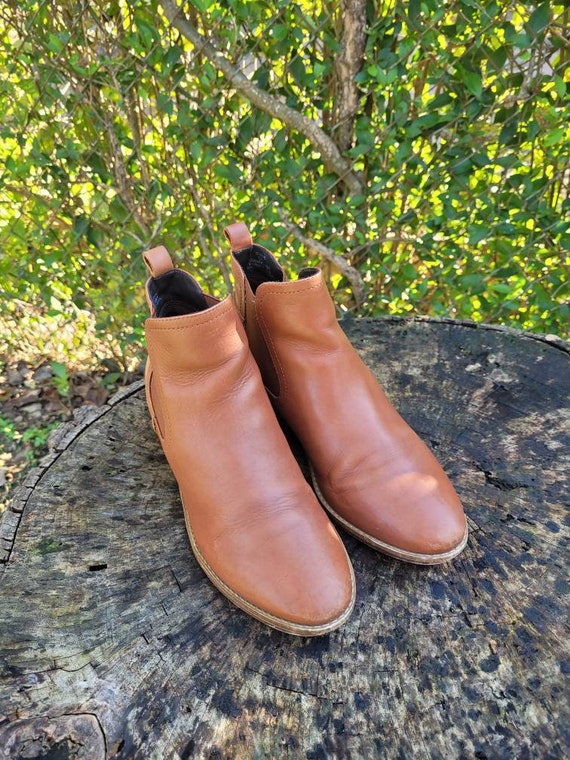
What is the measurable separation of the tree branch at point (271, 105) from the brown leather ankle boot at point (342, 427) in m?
0.78

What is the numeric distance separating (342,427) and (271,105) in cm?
120

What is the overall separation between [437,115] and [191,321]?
125 centimetres

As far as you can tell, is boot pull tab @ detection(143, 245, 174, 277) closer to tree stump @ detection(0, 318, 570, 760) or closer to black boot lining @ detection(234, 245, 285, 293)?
black boot lining @ detection(234, 245, 285, 293)

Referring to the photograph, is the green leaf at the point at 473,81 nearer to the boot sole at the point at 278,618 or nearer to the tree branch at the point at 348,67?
the tree branch at the point at 348,67

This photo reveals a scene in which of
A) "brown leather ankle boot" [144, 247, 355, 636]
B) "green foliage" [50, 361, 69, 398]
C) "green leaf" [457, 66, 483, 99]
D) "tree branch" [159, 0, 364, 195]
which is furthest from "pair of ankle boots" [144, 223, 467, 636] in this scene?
"green foliage" [50, 361, 69, 398]

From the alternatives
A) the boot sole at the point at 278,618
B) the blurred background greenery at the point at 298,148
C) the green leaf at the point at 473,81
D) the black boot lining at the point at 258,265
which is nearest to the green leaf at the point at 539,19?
the blurred background greenery at the point at 298,148

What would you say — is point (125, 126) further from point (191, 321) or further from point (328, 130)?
point (191, 321)

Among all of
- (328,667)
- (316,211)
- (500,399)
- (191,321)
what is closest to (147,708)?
(328,667)

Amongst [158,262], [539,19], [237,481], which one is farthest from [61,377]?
[539,19]

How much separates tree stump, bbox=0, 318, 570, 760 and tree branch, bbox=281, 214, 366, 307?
109cm

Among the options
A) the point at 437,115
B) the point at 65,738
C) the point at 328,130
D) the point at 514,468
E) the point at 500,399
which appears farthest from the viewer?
the point at 328,130

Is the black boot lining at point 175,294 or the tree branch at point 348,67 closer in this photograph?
the black boot lining at point 175,294

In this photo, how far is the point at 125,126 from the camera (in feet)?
6.07

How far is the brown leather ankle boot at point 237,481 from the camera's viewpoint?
0.83 meters
